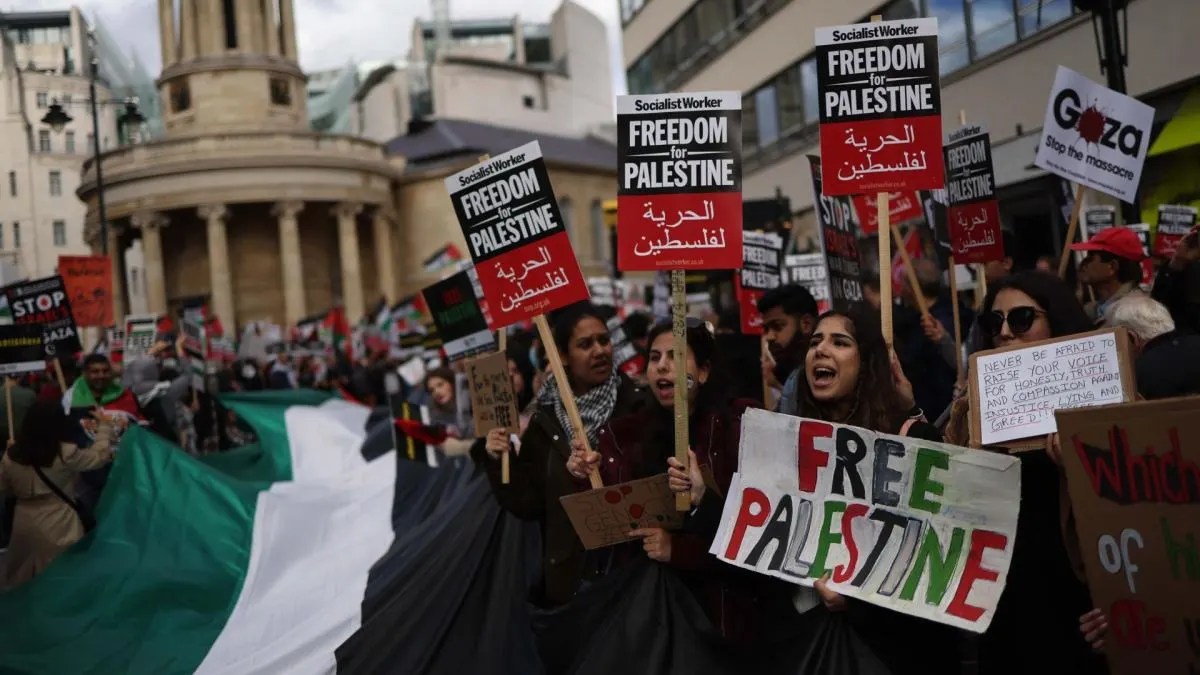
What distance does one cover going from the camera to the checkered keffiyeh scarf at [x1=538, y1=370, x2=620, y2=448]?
5.97 m

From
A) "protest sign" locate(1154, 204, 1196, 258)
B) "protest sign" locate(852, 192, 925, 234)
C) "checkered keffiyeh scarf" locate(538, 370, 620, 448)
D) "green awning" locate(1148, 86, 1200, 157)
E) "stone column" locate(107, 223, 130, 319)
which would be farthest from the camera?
"stone column" locate(107, 223, 130, 319)

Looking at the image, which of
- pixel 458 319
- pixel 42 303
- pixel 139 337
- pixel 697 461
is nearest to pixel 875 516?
pixel 697 461

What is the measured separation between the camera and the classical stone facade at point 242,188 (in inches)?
2106

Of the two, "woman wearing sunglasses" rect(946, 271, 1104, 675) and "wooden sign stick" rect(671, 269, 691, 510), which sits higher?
"wooden sign stick" rect(671, 269, 691, 510)

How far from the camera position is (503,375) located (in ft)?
22.6

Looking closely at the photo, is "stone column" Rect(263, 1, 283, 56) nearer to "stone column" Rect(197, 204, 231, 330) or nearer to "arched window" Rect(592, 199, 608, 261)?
"stone column" Rect(197, 204, 231, 330)

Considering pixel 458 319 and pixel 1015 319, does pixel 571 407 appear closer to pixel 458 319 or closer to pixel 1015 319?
pixel 1015 319

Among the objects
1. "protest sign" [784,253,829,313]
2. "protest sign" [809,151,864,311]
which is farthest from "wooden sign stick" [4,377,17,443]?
"protest sign" [784,253,829,313]

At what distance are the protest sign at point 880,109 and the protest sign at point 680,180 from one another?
68cm

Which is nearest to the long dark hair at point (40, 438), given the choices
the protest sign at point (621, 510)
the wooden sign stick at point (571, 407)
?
the wooden sign stick at point (571, 407)

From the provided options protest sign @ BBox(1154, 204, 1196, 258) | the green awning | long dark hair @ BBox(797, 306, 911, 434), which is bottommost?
long dark hair @ BBox(797, 306, 911, 434)

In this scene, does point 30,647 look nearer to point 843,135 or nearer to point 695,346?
point 695,346

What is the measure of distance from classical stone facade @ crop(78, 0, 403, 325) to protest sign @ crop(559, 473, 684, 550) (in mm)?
50293

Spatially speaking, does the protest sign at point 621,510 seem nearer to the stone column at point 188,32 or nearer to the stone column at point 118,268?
the stone column at point 118,268
